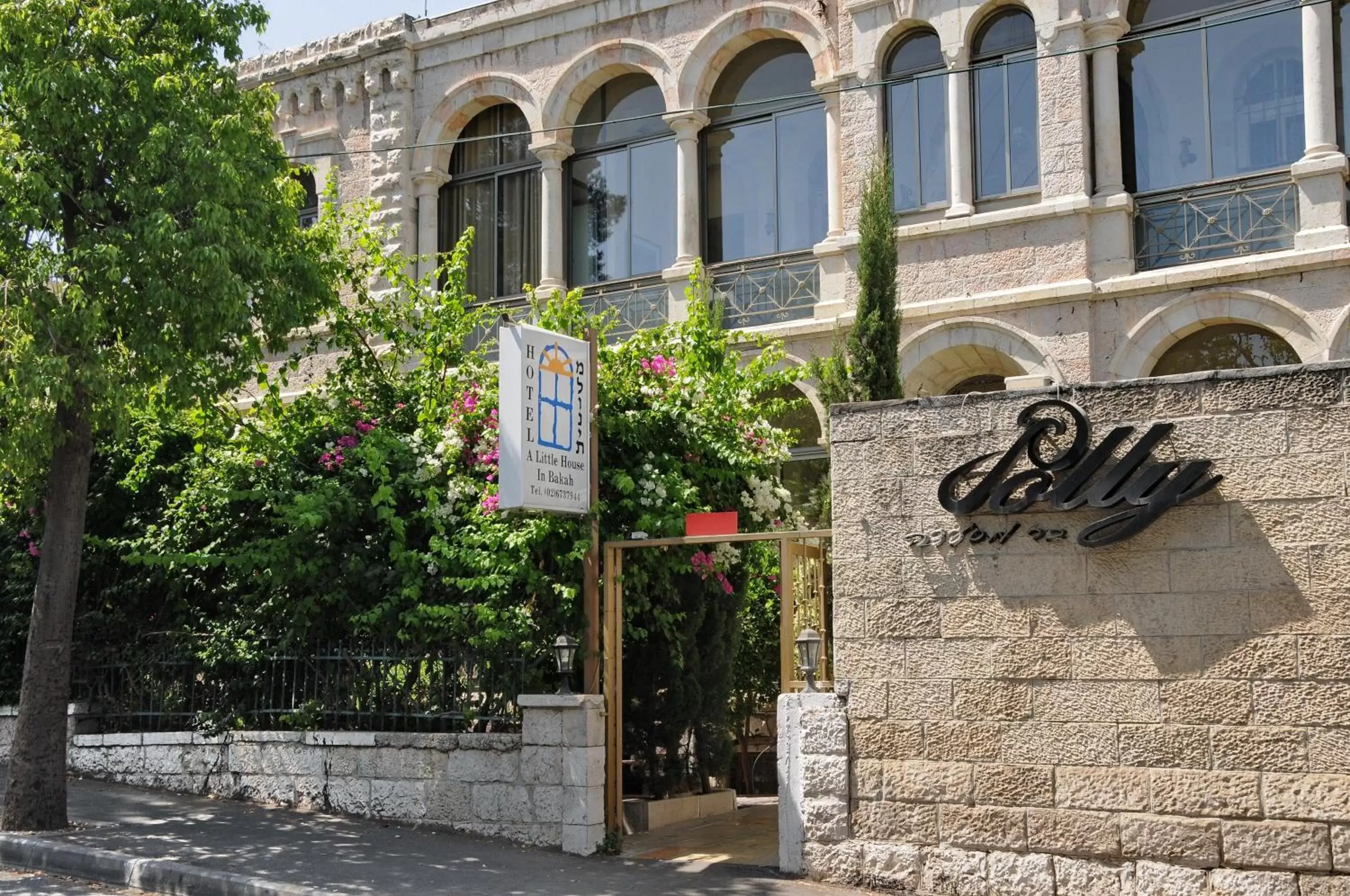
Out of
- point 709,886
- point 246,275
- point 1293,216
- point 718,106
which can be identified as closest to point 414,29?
point 718,106

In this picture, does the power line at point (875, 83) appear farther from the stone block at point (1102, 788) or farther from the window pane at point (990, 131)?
the stone block at point (1102, 788)

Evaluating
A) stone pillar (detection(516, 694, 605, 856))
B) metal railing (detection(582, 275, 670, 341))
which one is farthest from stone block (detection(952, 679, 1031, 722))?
metal railing (detection(582, 275, 670, 341))

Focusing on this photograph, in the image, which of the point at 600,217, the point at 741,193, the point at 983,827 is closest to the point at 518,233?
the point at 600,217

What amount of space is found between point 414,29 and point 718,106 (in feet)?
16.9

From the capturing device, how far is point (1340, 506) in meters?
8.28

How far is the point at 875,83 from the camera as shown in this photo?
16891 mm

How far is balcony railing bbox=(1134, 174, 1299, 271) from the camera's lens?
14805 millimetres

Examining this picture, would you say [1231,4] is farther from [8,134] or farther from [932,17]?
[8,134]

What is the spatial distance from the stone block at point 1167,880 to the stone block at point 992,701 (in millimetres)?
1090

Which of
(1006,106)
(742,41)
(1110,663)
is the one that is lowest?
(1110,663)

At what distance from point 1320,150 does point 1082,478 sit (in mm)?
7584

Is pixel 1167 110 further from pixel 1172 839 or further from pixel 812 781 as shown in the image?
pixel 1172 839

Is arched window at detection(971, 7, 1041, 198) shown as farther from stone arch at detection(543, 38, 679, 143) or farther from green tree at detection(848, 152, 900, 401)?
stone arch at detection(543, 38, 679, 143)

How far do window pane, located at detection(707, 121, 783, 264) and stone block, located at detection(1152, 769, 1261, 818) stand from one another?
10.5m
